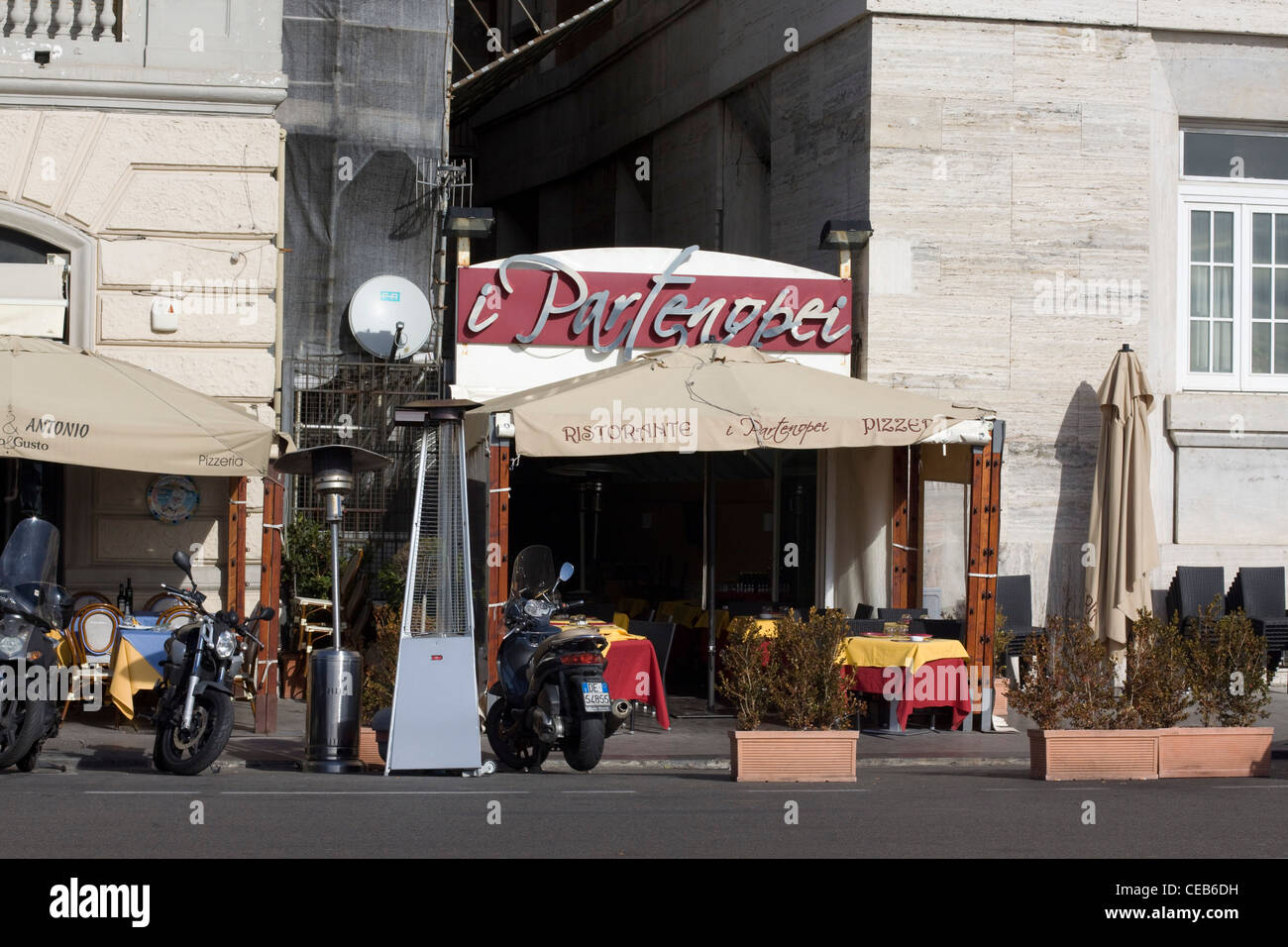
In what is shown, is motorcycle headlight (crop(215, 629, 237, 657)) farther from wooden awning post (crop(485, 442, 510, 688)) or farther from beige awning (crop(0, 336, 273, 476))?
wooden awning post (crop(485, 442, 510, 688))

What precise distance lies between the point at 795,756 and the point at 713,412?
3354 mm

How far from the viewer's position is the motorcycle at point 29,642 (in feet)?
34.4

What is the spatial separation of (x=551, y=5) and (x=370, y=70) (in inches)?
227

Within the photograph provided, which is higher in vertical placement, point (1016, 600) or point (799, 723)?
point (1016, 600)

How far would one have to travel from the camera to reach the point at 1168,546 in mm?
16922

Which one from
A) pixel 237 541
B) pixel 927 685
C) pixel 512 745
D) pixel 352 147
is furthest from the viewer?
pixel 352 147

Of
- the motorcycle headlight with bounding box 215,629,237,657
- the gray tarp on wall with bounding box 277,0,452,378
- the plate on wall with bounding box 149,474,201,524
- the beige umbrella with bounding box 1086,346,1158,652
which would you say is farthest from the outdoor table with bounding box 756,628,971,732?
the gray tarp on wall with bounding box 277,0,452,378

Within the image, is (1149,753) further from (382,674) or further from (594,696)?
(382,674)

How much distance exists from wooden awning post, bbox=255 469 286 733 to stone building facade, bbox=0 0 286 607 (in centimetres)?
117

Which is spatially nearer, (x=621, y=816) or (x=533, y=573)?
(x=621, y=816)

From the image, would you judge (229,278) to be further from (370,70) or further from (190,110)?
(370,70)

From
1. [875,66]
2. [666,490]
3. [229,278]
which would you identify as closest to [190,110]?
[229,278]

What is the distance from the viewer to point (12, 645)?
34.8 ft

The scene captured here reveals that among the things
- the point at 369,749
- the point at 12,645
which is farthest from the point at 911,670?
the point at 12,645
